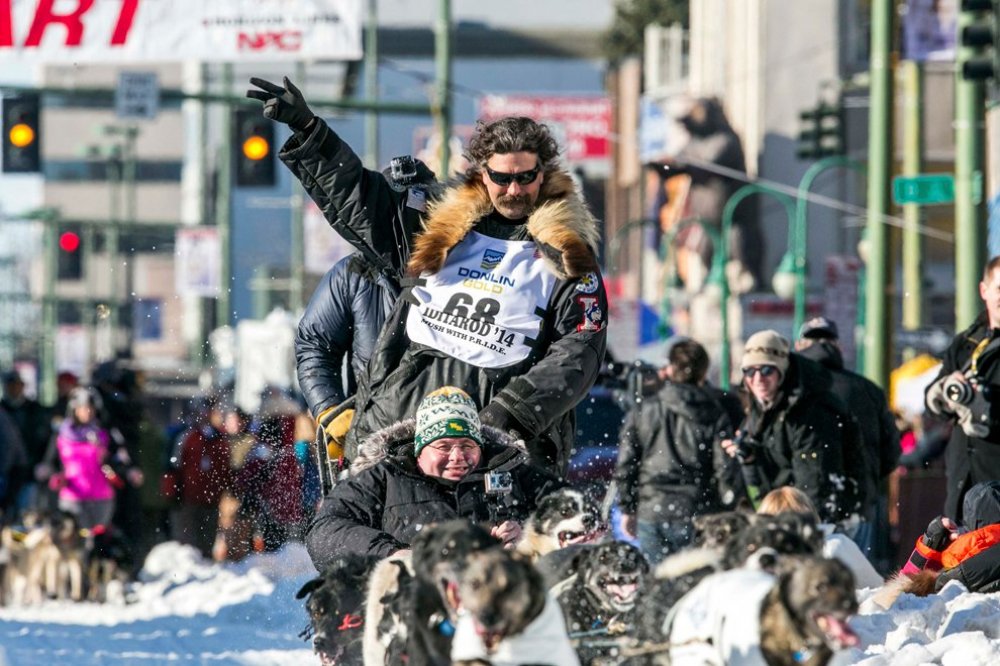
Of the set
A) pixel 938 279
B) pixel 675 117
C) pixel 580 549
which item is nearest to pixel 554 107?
pixel 675 117

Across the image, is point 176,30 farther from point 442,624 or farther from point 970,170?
point 442,624

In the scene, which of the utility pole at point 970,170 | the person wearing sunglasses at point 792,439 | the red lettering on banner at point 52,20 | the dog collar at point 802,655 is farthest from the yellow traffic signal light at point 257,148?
the dog collar at point 802,655

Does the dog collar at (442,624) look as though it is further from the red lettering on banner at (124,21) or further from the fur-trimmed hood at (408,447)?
the red lettering on banner at (124,21)

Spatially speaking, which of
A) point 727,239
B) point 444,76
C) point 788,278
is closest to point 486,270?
point 444,76

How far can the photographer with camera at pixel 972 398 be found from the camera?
8.90 meters

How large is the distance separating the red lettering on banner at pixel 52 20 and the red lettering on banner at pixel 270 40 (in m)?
1.23

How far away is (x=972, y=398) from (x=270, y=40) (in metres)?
9.52

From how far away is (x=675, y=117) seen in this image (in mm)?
43094

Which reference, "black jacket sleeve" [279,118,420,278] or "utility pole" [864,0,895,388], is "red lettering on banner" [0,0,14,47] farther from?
"black jacket sleeve" [279,118,420,278]

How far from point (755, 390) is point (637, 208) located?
→ 51.7 meters

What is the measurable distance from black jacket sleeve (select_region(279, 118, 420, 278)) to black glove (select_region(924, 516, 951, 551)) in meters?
2.46

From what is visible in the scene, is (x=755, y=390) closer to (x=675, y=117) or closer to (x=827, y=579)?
(x=827, y=579)

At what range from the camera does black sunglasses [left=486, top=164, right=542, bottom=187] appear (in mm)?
6926

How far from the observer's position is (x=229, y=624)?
495 inches
